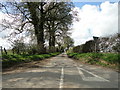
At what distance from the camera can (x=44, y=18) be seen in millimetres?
29266

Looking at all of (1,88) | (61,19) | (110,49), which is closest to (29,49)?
(61,19)

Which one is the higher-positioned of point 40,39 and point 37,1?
point 37,1

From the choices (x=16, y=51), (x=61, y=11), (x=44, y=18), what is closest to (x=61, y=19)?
(x=61, y=11)

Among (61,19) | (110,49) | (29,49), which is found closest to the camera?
(110,49)

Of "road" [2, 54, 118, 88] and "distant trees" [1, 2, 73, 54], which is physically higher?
"distant trees" [1, 2, 73, 54]

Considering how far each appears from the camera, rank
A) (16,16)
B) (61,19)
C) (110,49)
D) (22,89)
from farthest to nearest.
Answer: (61,19) < (16,16) < (110,49) < (22,89)

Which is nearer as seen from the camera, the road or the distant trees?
the road

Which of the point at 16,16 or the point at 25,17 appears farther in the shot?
the point at 25,17

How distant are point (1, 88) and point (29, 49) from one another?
898 inches

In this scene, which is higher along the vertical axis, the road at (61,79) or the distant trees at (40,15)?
the distant trees at (40,15)

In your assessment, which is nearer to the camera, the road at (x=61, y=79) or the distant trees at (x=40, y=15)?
the road at (x=61, y=79)

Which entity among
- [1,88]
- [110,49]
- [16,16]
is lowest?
[1,88]

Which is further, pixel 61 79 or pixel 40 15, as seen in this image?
pixel 40 15

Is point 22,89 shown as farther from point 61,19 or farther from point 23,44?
point 61,19
